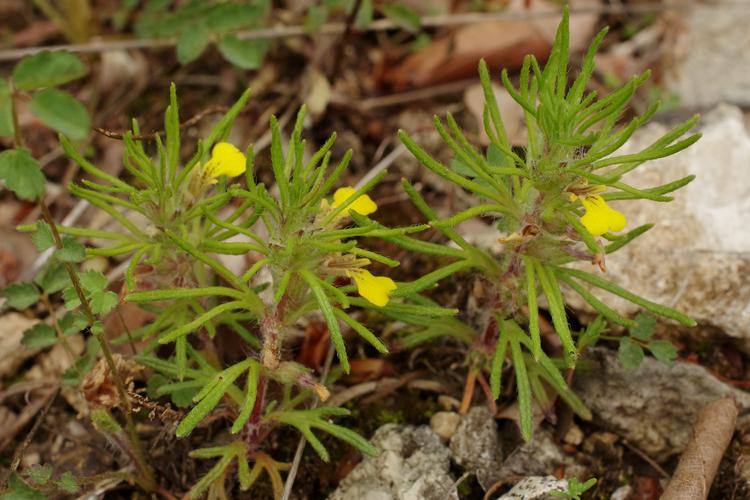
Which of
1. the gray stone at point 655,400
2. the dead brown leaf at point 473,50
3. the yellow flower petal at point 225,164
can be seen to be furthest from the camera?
the dead brown leaf at point 473,50

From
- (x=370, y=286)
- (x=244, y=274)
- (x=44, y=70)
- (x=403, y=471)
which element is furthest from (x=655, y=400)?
(x=44, y=70)

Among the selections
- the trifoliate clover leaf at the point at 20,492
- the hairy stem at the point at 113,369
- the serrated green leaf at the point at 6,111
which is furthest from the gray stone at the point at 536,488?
the serrated green leaf at the point at 6,111

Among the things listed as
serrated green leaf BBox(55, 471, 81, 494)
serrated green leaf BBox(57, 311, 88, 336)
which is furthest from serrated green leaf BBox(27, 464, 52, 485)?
serrated green leaf BBox(57, 311, 88, 336)

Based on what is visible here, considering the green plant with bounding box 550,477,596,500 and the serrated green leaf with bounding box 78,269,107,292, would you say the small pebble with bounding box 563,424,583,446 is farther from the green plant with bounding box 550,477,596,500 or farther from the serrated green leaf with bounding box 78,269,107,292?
the serrated green leaf with bounding box 78,269,107,292

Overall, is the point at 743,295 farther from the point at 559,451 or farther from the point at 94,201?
the point at 94,201

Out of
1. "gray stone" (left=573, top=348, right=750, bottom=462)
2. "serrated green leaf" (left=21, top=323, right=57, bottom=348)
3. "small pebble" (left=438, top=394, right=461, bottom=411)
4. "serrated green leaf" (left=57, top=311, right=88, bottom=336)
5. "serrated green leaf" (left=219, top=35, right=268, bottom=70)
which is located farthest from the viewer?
"serrated green leaf" (left=219, top=35, right=268, bottom=70)

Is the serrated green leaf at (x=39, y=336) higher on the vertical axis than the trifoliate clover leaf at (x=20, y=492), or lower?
higher

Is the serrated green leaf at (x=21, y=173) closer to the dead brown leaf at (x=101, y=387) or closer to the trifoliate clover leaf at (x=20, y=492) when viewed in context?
the dead brown leaf at (x=101, y=387)
